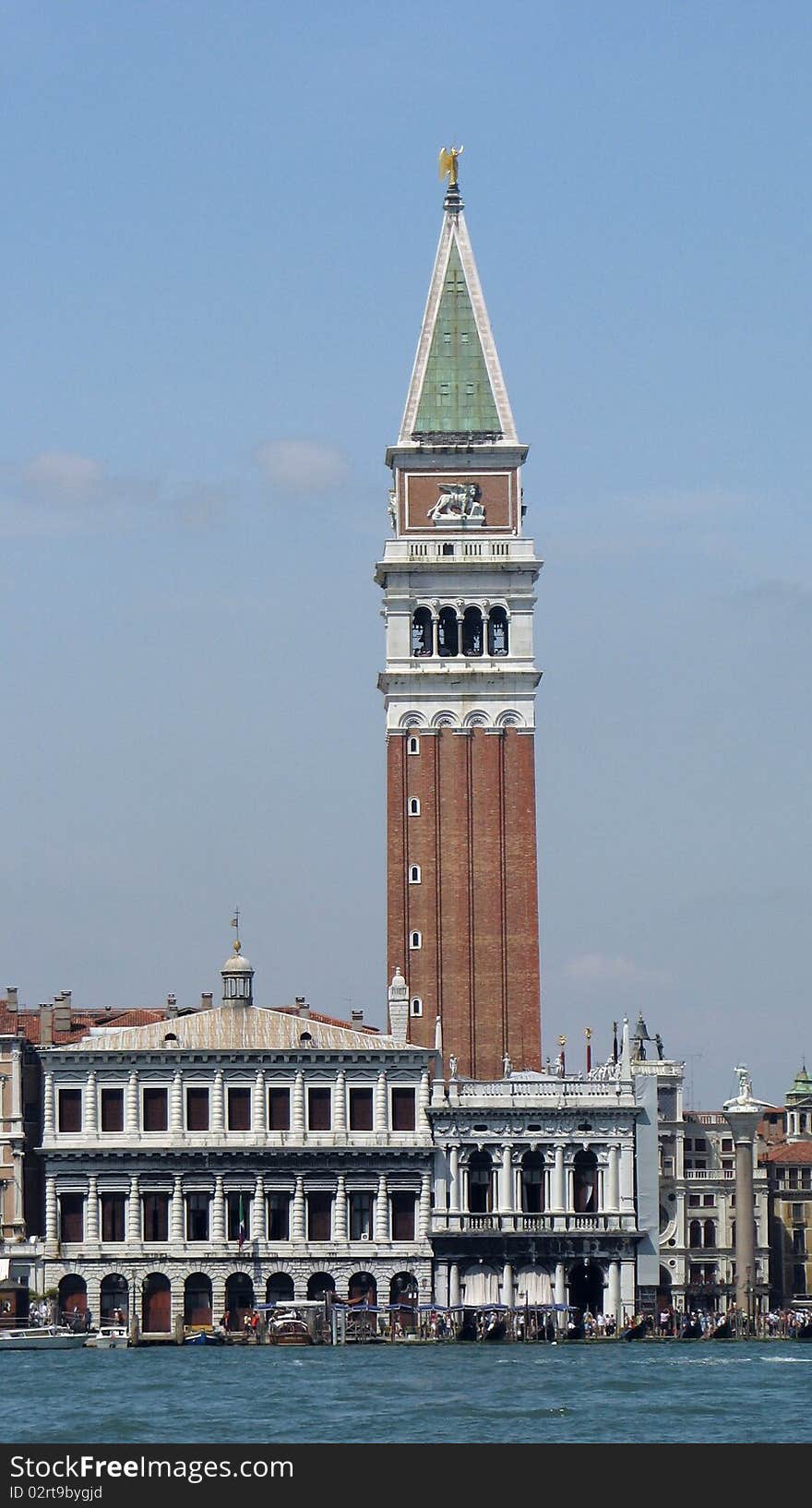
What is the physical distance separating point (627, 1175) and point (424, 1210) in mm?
6458

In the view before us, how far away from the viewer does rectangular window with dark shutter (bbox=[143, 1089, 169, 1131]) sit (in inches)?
4158

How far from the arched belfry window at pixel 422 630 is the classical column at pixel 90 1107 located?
19.9 meters

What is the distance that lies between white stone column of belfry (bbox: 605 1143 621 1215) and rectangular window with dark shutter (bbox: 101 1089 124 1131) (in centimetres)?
1503

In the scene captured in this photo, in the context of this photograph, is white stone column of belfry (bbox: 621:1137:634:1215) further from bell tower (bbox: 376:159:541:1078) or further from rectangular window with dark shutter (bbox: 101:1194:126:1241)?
rectangular window with dark shutter (bbox: 101:1194:126:1241)

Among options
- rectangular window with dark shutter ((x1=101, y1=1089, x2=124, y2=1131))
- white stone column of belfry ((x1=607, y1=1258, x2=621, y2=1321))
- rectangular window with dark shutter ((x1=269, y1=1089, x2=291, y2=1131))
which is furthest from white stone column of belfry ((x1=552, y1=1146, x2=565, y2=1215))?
rectangular window with dark shutter ((x1=101, y1=1089, x2=124, y2=1131))

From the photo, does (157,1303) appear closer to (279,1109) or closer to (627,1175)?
(279,1109)

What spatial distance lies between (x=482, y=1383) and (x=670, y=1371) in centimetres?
690

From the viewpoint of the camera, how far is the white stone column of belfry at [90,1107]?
10538 centimetres

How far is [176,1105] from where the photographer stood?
105 meters

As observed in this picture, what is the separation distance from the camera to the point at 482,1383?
81438 mm

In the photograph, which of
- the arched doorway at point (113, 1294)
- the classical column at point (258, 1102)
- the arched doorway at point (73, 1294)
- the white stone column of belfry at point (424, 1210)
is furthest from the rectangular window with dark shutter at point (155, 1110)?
the white stone column of belfry at point (424, 1210)

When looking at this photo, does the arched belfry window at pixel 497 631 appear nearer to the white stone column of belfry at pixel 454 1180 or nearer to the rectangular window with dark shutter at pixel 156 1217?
the white stone column of belfry at pixel 454 1180
